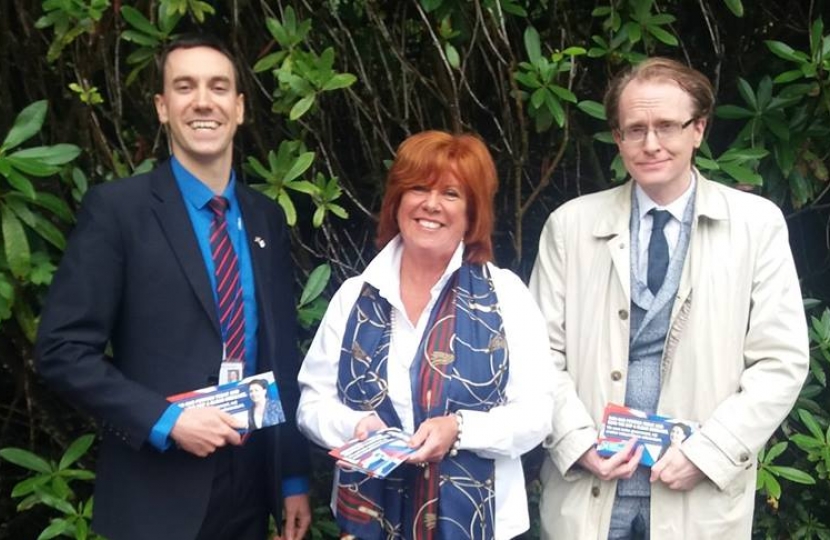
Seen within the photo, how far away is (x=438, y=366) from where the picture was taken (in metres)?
2.47

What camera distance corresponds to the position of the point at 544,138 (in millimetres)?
3543

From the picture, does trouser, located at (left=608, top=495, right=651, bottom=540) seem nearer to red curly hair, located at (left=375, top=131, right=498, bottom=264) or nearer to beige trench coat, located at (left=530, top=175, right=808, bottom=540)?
beige trench coat, located at (left=530, top=175, right=808, bottom=540)

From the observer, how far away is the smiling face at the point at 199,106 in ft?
8.38

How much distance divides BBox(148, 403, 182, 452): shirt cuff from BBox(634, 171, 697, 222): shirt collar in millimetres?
1321

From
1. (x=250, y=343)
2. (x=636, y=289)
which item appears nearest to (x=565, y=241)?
(x=636, y=289)

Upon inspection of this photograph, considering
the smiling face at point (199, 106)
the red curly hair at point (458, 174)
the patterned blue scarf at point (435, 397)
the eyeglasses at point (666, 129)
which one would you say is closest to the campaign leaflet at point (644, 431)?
the patterned blue scarf at point (435, 397)

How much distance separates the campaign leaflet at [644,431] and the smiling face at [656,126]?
1.96 feet

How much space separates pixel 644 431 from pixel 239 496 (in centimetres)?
105

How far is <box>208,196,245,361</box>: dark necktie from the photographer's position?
252 cm

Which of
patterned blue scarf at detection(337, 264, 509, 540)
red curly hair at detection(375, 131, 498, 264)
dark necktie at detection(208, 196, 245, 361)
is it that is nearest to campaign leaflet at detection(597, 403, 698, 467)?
patterned blue scarf at detection(337, 264, 509, 540)

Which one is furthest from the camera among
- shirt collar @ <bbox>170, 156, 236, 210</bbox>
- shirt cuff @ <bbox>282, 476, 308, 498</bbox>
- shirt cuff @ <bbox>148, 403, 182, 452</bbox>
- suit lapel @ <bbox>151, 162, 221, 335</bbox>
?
shirt cuff @ <bbox>282, 476, 308, 498</bbox>

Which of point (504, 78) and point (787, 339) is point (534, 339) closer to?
point (787, 339)

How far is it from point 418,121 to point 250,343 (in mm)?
1208

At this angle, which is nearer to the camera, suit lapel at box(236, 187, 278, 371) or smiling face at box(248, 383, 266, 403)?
smiling face at box(248, 383, 266, 403)
